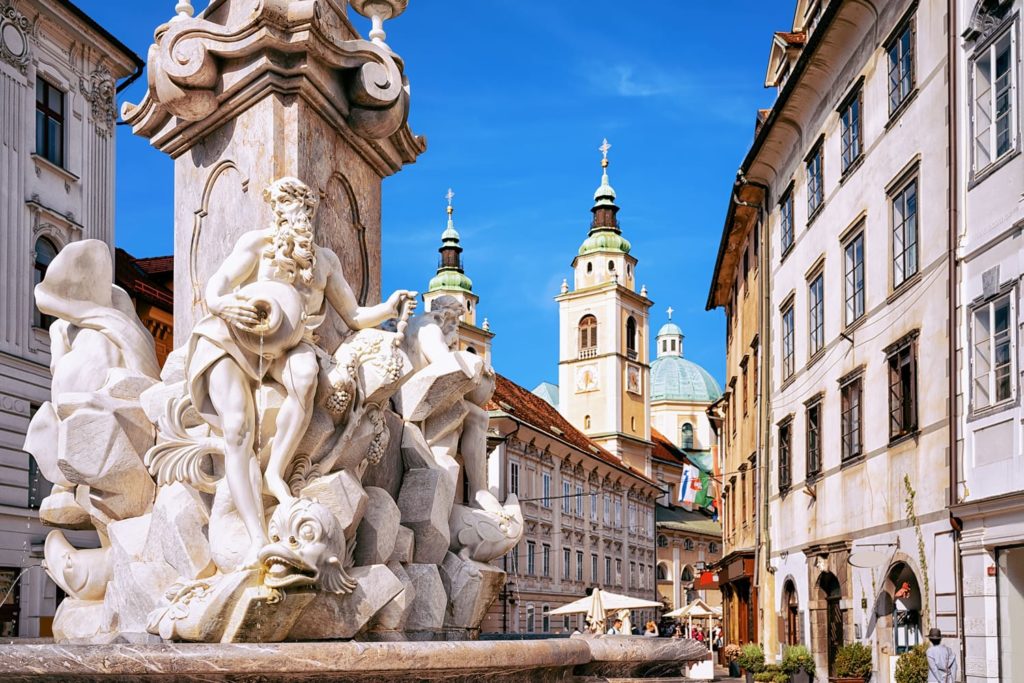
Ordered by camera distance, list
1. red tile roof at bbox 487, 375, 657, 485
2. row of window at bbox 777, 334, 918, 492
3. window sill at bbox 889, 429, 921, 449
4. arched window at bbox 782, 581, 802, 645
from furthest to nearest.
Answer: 1. red tile roof at bbox 487, 375, 657, 485
2. arched window at bbox 782, 581, 802, 645
3. row of window at bbox 777, 334, 918, 492
4. window sill at bbox 889, 429, 921, 449

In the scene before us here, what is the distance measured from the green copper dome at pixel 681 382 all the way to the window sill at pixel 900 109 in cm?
11872

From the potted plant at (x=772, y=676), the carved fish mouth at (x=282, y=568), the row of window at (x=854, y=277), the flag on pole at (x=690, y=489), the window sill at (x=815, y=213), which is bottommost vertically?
the potted plant at (x=772, y=676)

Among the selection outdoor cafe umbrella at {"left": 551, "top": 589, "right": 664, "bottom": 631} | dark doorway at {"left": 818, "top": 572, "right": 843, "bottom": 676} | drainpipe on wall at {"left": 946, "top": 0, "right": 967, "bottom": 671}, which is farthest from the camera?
outdoor cafe umbrella at {"left": 551, "top": 589, "right": 664, "bottom": 631}

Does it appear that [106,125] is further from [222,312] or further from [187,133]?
[222,312]

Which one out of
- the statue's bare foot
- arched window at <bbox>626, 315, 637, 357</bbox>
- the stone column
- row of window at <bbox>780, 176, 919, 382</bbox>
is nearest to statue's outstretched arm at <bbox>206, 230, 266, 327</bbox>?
the stone column

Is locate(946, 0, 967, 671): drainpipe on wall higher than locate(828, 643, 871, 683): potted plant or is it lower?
higher

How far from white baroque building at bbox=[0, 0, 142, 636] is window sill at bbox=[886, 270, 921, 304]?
1543cm

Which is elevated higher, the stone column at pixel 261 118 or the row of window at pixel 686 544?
the stone column at pixel 261 118

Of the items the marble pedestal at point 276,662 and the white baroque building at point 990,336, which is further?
the white baroque building at point 990,336

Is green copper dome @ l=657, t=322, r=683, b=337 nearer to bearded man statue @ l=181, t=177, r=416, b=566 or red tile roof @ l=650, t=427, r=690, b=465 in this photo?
red tile roof @ l=650, t=427, r=690, b=465

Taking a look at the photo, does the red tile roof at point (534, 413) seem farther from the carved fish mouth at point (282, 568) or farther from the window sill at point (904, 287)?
the carved fish mouth at point (282, 568)

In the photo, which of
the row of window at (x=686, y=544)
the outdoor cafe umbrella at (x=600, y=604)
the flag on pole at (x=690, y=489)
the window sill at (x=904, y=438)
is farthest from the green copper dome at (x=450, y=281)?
the window sill at (x=904, y=438)

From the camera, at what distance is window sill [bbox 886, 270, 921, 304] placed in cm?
1998

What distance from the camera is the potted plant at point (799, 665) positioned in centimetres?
2294
